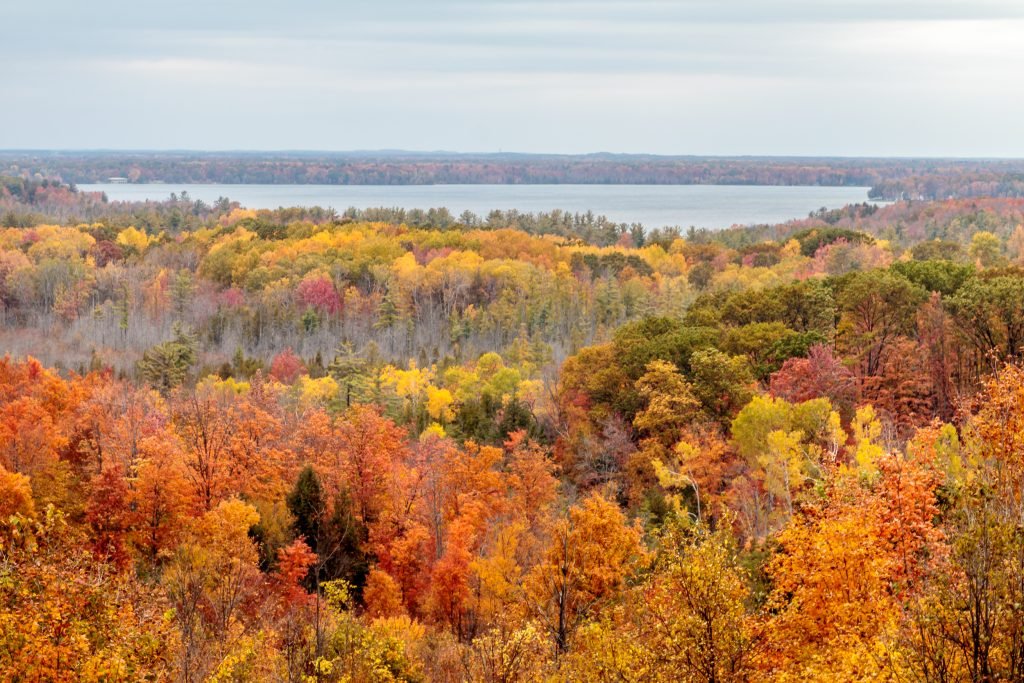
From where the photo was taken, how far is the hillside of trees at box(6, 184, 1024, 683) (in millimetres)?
17938

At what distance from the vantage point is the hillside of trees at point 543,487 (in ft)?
58.9

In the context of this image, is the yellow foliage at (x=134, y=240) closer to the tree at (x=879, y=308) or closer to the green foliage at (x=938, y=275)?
the green foliage at (x=938, y=275)

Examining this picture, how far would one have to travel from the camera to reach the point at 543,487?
150 ft

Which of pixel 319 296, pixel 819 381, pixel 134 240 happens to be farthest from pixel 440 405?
pixel 134 240

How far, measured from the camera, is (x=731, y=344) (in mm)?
58219

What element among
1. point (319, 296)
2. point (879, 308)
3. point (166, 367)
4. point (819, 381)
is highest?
point (879, 308)

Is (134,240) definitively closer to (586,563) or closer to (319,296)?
(319,296)

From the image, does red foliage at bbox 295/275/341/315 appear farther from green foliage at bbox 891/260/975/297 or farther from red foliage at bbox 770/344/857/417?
red foliage at bbox 770/344/857/417

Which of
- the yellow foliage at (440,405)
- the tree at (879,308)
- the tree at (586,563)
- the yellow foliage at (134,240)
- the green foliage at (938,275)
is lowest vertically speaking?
the yellow foliage at (440,405)

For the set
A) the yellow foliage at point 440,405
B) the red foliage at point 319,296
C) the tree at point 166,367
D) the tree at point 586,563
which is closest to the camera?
the tree at point 586,563

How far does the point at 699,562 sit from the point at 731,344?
1624 inches

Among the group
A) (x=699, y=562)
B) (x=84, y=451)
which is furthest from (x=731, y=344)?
(x=699, y=562)

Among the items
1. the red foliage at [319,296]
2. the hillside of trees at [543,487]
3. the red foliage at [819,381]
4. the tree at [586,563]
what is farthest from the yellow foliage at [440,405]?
the red foliage at [319,296]

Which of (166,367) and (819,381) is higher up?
(819,381)
